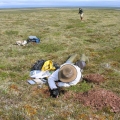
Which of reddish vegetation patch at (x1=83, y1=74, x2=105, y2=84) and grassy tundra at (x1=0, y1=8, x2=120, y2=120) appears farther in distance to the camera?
reddish vegetation patch at (x1=83, y1=74, x2=105, y2=84)

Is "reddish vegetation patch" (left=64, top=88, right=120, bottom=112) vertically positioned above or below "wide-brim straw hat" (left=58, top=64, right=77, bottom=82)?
below

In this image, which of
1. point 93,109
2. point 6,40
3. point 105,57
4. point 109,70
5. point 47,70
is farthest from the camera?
point 6,40

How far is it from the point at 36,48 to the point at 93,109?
15.1 meters

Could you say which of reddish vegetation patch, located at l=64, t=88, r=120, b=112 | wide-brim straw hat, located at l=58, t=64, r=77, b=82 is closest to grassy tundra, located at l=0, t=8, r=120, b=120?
reddish vegetation patch, located at l=64, t=88, r=120, b=112

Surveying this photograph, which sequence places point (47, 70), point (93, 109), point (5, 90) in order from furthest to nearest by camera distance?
point (47, 70) < point (5, 90) < point (93, 109)

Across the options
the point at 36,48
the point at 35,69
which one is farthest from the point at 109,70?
the point at 36,48

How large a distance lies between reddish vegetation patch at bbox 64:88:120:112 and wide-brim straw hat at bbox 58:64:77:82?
4.28ft

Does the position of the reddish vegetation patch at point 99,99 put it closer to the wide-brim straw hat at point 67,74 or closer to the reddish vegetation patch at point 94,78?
the wide-brim straw hat at point 67,74

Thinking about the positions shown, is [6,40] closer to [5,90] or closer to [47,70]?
[47,70]

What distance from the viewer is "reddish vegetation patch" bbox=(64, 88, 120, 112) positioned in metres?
11.5

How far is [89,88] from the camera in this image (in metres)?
14.1

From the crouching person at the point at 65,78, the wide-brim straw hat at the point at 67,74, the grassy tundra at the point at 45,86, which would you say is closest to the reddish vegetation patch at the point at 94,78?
the grassy tundra at the point at 45,86

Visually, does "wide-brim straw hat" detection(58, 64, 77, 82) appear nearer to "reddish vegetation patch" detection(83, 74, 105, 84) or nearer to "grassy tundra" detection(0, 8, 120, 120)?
"grassy tundra" detection(0, 8, 120, 120)

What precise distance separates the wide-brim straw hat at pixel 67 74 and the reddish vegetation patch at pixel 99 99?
51.3 inches
